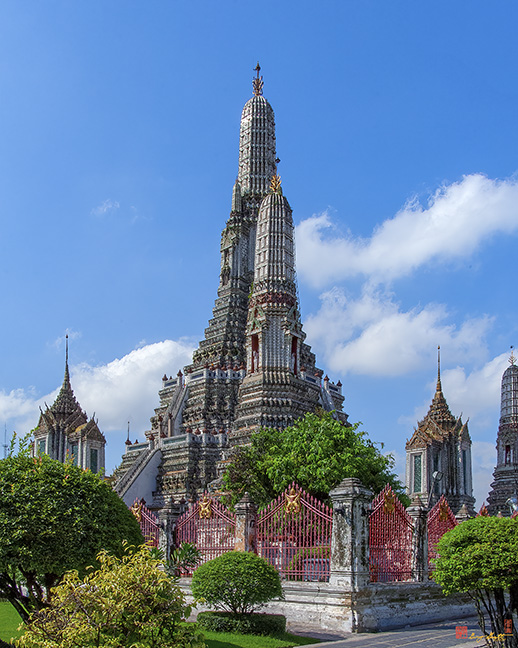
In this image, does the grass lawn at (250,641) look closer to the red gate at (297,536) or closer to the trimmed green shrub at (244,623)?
the trimmed green shrub at (244,623)

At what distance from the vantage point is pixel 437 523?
18969 millimetres

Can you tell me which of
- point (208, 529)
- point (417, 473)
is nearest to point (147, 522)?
point (208, 529)

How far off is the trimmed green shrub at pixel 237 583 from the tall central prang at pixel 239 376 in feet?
59.5

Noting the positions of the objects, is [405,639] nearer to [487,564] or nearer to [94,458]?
[487,564]

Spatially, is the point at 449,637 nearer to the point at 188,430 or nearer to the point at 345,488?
the point at 345,488

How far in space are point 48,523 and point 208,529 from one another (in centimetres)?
879

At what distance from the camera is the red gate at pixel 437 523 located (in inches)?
731

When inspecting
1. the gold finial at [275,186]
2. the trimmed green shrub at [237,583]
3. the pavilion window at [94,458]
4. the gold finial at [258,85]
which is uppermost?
the gold finial at [258,85]

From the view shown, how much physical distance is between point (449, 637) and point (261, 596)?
3.75 metres

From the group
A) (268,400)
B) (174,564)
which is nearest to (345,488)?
(174,564)

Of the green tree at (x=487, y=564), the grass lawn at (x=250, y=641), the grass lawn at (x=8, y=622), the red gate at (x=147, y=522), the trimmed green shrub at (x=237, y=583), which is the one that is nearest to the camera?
the green tree at (x=487, y=564)

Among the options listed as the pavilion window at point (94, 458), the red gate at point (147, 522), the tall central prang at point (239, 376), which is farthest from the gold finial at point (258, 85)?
the red gate at point (147, 522)

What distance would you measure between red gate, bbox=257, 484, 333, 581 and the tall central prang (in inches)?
588

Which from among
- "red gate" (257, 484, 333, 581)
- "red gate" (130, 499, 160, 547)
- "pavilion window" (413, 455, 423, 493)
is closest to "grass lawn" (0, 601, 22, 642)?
"red gate" (130, 499, 160, 547)
